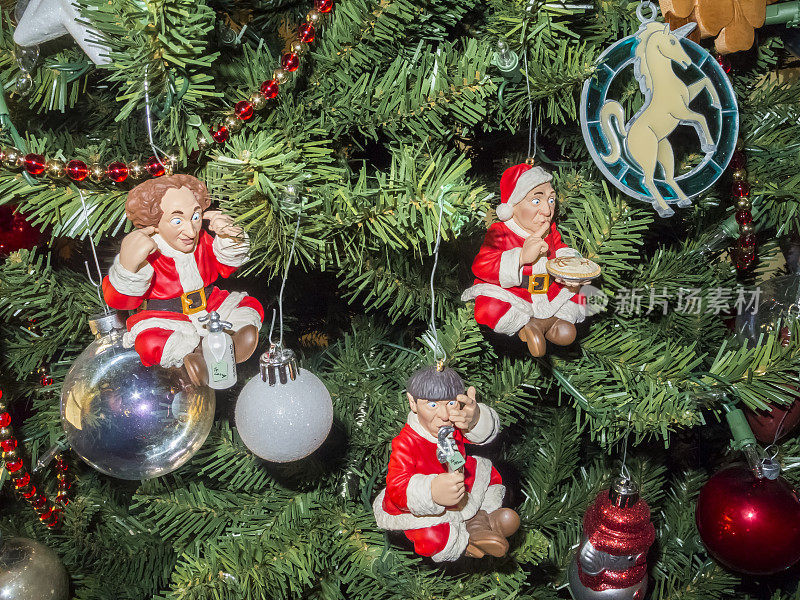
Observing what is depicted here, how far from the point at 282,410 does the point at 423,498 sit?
15cm

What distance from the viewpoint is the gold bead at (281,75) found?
1.83 ft

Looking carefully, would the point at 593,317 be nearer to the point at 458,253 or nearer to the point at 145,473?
the point at 458,253

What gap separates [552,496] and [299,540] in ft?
1.09

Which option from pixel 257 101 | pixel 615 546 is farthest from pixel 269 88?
pixel 615 546

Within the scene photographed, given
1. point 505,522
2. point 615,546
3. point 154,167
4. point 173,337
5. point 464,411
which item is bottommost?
point 615,546

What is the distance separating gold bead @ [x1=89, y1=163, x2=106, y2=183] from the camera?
0.54 m

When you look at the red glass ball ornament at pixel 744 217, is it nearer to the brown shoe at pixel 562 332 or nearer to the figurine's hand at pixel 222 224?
the brown shoe at pixel 562 332

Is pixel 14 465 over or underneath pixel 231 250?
underneath

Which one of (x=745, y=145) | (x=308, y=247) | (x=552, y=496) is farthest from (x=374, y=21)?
(x=552, y=496)

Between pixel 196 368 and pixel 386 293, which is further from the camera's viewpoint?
pixel 386 293

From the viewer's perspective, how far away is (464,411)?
1.99 feet

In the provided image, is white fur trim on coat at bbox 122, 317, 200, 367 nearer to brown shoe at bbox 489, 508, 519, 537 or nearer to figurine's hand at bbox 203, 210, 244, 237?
figurine's hand at bbox 203, 210, 244, 237

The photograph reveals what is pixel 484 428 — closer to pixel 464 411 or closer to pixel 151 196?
pixel 464 411

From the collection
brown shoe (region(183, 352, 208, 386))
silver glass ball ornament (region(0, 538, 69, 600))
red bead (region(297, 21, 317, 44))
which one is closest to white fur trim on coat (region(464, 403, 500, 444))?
brown shoe (region(183, 352, 208, 386))
